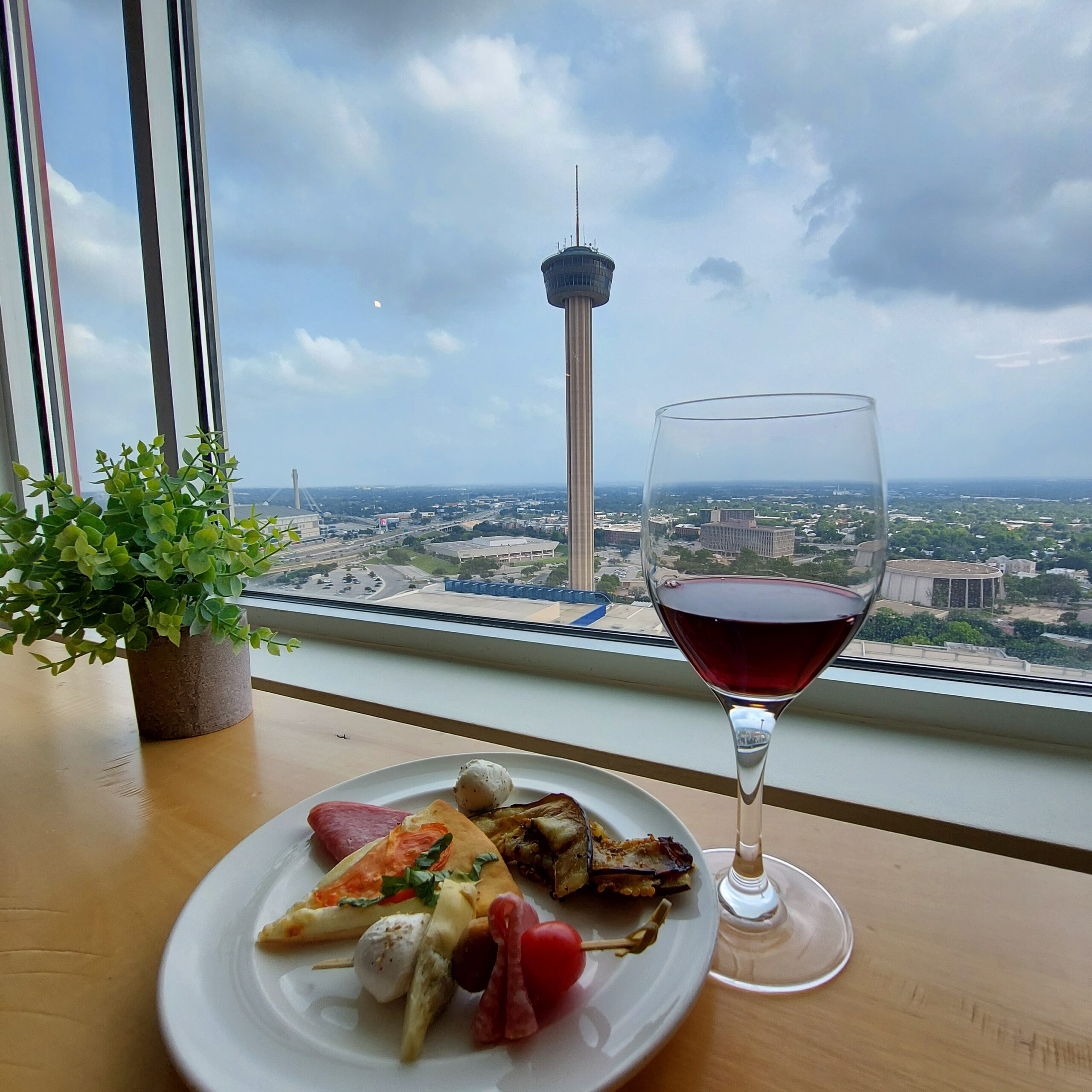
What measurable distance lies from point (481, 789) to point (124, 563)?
0.48 metres

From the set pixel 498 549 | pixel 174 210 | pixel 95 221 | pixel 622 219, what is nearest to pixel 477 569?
pixel 498 549

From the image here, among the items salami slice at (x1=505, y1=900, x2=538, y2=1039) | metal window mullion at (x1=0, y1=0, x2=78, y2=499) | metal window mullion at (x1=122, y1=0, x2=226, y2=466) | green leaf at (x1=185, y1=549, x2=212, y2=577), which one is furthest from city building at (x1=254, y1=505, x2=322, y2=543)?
salami slice at (x1=505, y1=900, x2=538, y2=1039)

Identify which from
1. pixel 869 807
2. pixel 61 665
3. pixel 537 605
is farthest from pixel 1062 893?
pixel 61 665

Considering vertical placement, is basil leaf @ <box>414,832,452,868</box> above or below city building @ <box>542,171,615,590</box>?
below

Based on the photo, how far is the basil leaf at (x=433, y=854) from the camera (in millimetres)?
400

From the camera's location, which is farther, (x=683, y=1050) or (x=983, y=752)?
(x=983, y=752)

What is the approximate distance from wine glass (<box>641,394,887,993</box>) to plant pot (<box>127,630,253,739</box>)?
2.08 feet

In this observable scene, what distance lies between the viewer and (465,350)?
1.27 metres

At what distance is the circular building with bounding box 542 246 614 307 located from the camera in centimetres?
109

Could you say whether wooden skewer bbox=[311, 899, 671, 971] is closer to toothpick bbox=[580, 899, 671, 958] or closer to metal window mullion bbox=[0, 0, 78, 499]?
toothpick bbox=[580, 899, 671, 958]

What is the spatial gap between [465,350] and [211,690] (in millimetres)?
810

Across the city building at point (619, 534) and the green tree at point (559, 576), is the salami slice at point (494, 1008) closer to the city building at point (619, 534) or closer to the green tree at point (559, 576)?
the city building at point (619, 534)

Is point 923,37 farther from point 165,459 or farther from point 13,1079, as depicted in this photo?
point 165,459

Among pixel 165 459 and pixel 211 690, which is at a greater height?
pixel 165 459
